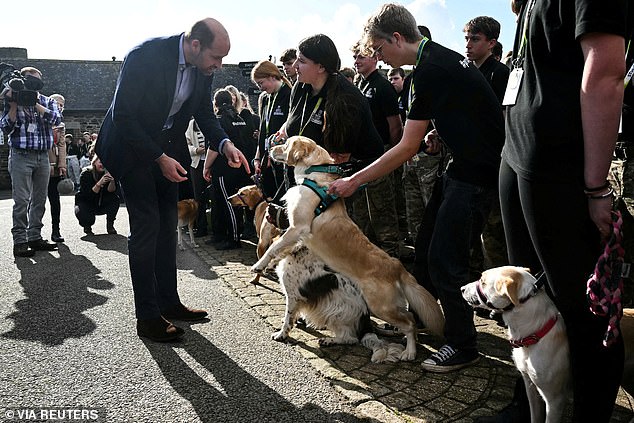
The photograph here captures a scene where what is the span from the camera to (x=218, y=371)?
3498mm

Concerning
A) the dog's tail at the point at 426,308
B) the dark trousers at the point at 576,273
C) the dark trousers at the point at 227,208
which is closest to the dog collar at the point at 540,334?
the dark trousers at the point at 576,273

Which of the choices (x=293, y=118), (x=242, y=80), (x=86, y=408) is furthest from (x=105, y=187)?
(x=242, y=80)

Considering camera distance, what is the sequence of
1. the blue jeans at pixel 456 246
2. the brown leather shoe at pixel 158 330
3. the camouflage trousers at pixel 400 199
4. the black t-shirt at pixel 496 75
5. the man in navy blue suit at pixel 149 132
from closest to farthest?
the blue jeans at pixel 456 246
the man in navy blue suit at pixel 149 132
the brown leather shoe at pixel 158 330
the black t-shirt at pixel 496 75
the camouflage trousers at pixel 400 199

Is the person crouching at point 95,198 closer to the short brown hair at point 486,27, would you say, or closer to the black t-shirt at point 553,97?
the short brown hair at point 486,27

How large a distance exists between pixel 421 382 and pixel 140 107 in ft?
9.08

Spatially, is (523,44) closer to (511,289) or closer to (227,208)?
(511,289)

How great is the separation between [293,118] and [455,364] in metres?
2.87

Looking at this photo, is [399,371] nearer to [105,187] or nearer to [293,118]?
[293,118]

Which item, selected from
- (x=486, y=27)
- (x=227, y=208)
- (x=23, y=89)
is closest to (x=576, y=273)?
(x=486, y=27)

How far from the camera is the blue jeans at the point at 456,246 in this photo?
10.9ft

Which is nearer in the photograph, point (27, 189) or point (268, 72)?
point (268, 72)

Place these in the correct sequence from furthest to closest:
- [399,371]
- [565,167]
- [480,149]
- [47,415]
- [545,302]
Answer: [399,371], [480,149], [47,415], [545,302], [565,167]

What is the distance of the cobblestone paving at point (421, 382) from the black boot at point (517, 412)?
181mm

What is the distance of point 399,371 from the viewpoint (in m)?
3.51
